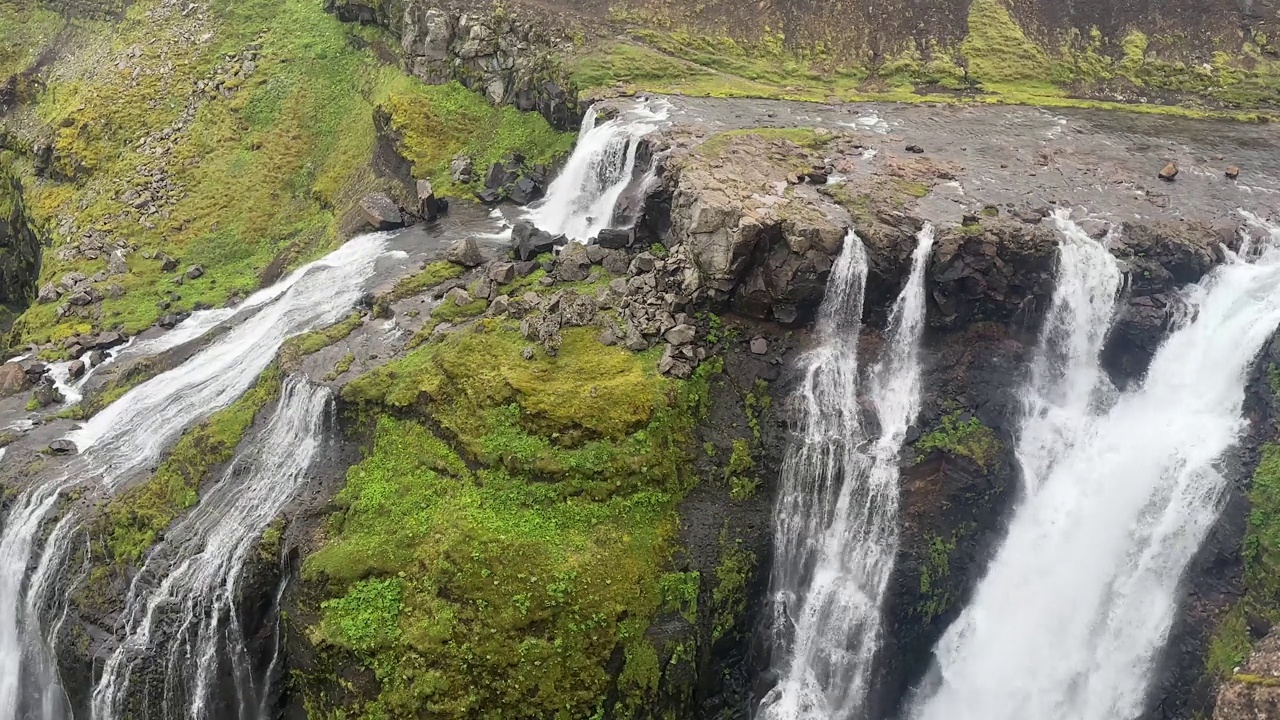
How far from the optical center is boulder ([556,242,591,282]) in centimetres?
2606

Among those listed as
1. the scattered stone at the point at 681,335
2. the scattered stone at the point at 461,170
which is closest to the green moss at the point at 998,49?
the scattered stone at the point at 461,170

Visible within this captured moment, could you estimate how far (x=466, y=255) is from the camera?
2858 cm

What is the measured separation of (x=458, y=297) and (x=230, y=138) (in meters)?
19.9

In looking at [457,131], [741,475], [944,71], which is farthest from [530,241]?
[944,71]

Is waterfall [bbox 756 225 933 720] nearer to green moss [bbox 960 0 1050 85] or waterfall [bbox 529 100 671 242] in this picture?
waterfall [bbox 529 100 671 242]

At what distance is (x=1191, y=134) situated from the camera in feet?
108

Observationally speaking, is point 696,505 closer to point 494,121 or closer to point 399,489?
point 399,489

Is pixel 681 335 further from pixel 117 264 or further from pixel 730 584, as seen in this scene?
pixel 117 264

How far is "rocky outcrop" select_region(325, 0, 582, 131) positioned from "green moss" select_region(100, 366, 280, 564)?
1679 cm

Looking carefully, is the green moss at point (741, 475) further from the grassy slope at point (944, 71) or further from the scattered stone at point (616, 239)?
the grassy slope at point (944, 71)

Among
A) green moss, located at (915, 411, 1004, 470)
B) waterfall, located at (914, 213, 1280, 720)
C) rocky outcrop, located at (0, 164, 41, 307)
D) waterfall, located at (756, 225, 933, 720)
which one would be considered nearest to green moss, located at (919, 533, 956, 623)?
waterfall, located at (914, 213, 1280, 720)

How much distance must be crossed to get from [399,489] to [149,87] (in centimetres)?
3114

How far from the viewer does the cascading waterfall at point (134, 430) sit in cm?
2211

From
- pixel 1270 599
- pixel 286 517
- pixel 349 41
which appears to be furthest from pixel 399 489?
pixel 349 41
